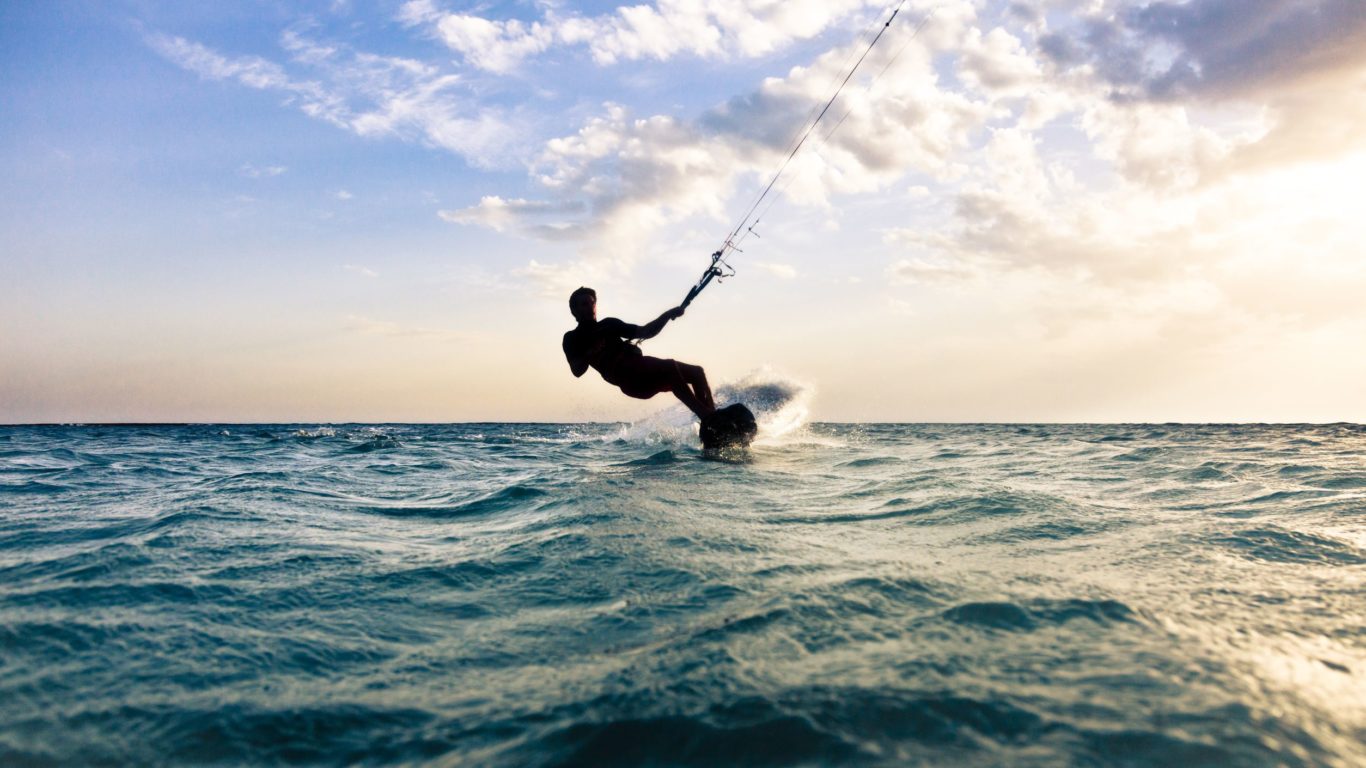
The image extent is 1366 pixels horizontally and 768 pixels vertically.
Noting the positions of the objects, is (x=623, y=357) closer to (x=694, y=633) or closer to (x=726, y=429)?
(x=726, y=429)

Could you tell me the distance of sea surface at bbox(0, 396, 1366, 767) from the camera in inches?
82.0

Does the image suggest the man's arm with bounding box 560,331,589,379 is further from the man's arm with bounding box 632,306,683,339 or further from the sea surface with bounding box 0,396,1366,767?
the sea surface with bounding box 0,396,1366,767

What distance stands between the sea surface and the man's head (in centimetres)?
480

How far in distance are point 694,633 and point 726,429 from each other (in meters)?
9.71

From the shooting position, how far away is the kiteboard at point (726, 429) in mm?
12562

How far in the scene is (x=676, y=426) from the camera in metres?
18.3

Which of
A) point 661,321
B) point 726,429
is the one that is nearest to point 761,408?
point 726,429

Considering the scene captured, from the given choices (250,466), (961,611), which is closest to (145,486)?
(250,466)

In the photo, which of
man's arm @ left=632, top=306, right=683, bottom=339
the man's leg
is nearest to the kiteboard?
the man's leg

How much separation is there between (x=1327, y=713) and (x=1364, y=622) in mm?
1268

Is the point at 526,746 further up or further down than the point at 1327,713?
further down

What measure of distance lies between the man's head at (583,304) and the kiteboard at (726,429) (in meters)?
3.07

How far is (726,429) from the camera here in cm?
1259

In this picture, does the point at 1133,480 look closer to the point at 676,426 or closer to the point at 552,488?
the point at 552,488
